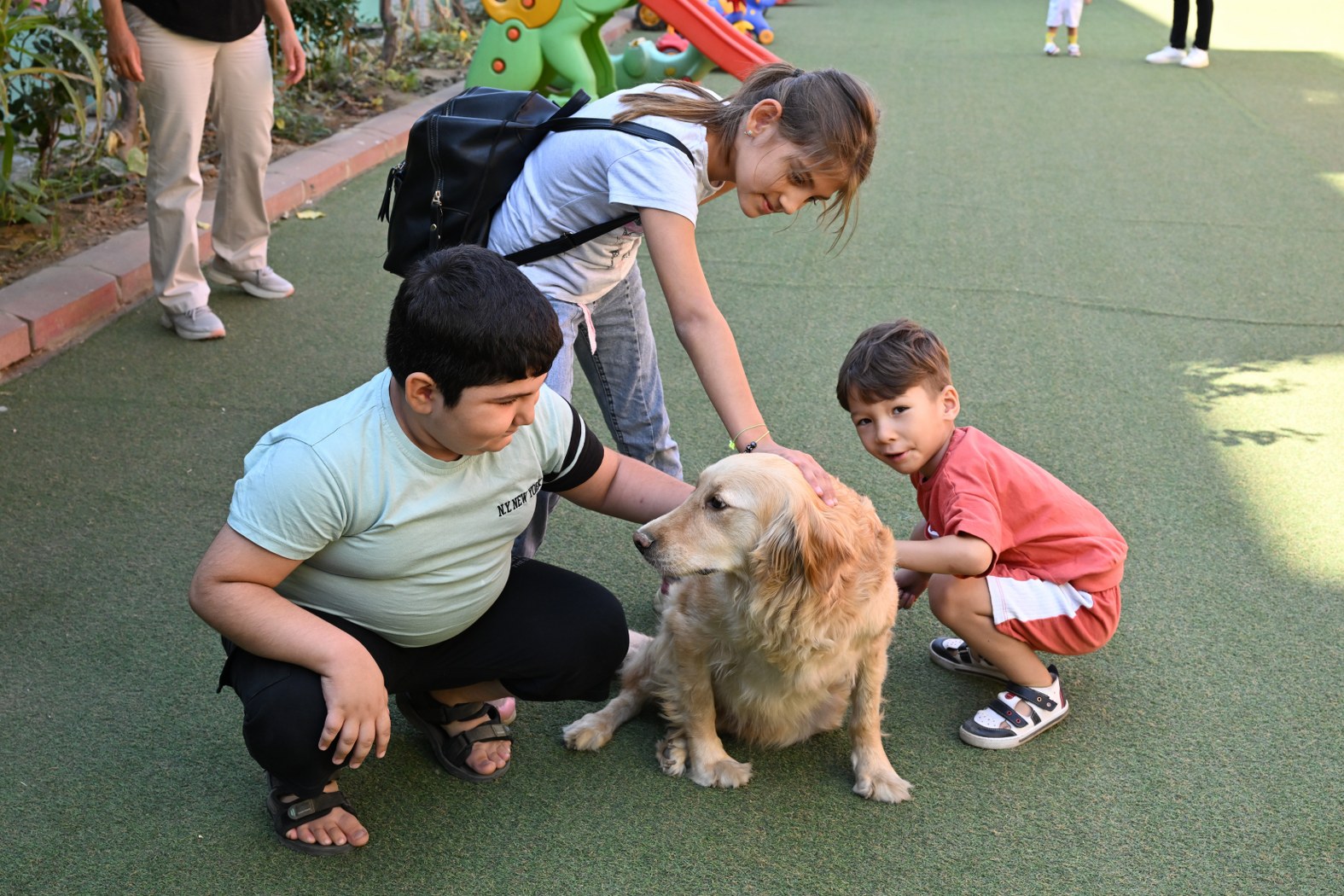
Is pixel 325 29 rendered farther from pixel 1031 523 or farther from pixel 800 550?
pixel 800 550

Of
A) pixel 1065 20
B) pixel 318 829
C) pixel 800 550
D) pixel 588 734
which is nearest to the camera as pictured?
pixel 800 550

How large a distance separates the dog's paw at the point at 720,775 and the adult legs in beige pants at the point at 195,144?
10.4 ft

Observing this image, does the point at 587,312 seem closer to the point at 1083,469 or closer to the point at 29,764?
the point at 29,764

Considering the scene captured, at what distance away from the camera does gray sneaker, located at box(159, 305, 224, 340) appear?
177 inches

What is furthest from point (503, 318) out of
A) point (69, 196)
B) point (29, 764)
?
point (69, 196)

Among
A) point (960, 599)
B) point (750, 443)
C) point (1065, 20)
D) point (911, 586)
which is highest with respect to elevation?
point (1065, 20)

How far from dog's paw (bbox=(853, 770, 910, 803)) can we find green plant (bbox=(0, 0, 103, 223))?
165 inches

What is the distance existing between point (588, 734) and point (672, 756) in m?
0.21

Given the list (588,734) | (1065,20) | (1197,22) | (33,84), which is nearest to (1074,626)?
(588,734)

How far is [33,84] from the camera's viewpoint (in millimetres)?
5266

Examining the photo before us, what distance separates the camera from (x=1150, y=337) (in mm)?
4871

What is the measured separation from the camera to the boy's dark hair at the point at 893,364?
2.50 m

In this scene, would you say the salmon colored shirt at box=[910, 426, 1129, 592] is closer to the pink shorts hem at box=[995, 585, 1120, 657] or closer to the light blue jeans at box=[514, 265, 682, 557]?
the pink shorts hem at box=[995, 585, 1120, 657]

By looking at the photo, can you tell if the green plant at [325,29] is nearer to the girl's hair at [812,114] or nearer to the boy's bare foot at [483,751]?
the girl's hair at [812,114]
